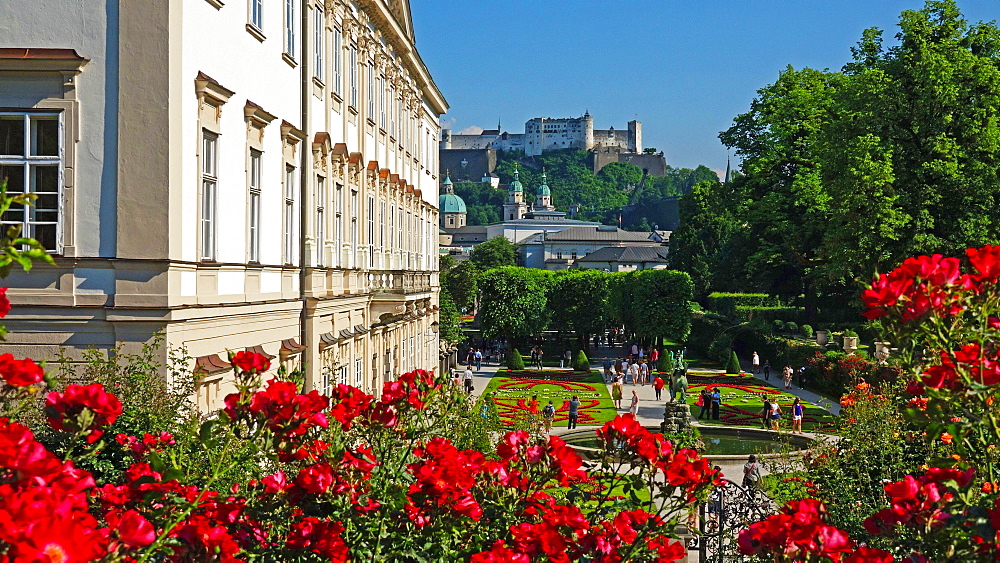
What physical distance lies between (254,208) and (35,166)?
442cm

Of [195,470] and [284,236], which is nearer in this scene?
[195,470]

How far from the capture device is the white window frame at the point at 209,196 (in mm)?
12938

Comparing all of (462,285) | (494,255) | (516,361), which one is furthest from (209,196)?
(494,255)

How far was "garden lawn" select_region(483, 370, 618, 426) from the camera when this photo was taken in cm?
3522

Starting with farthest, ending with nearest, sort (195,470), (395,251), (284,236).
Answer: (395,251) → (284,236) → (195,470)

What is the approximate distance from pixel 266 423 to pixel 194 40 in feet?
26.3

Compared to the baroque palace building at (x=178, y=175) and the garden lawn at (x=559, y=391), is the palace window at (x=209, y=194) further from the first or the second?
the garden lawn at (x=559, y=391)

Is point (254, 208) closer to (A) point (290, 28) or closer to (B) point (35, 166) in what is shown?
(A) point (290, 28)

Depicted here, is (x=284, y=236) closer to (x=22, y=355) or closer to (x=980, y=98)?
(x=22, y=355)

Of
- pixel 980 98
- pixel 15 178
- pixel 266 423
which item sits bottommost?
pixel 266 423

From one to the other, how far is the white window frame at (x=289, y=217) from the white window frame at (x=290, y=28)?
2.00 m

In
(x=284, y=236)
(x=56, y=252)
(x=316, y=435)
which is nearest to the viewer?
(x=316, y=435)

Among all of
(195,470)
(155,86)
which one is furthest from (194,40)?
(195,470)

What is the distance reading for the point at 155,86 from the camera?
11445mm
